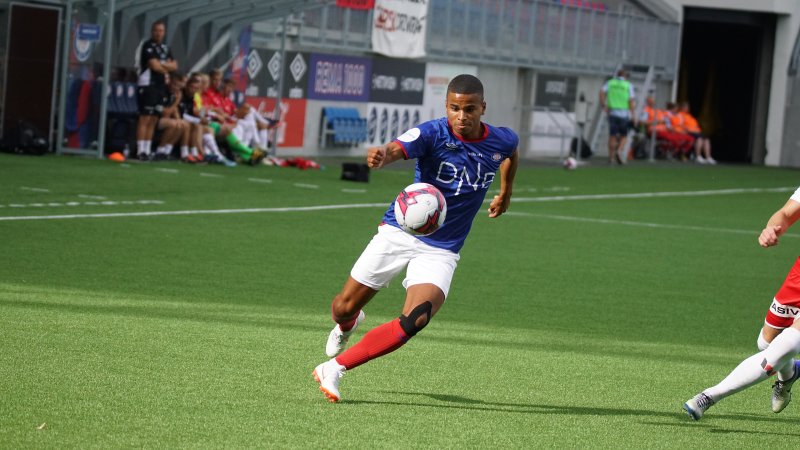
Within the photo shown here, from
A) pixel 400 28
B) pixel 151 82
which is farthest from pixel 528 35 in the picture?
pixel 151 82

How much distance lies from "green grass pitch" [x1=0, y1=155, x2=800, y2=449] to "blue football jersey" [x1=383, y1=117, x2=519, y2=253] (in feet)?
2.83

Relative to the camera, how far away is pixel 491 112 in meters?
34.5

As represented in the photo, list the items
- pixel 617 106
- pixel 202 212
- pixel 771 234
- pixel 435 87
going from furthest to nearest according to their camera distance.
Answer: pixel 617 106 → pixel 435 87 → pixel 202 212 → pixel 771 234

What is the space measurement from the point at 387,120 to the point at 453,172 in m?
23.4

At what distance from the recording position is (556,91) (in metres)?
36.9

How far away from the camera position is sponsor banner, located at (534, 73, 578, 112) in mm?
36094

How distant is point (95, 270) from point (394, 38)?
1947 centimetres

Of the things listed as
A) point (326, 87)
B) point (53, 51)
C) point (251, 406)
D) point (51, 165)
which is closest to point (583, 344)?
point (251, 406)

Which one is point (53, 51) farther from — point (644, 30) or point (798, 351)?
point (644, 30)

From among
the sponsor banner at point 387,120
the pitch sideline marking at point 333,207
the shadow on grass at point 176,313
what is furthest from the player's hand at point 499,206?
the sponsor banner at point 387,120

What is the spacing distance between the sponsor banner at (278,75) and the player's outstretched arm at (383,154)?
19.4 meters

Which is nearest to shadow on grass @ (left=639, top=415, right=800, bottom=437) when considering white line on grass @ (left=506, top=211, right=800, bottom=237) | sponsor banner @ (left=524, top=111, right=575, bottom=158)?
white line on grass @ (left=506, top=211, right=800, bottom=237)

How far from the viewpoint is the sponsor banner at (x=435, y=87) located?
104 ft

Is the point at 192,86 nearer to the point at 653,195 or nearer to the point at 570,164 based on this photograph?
Answer: the point at 653,195
